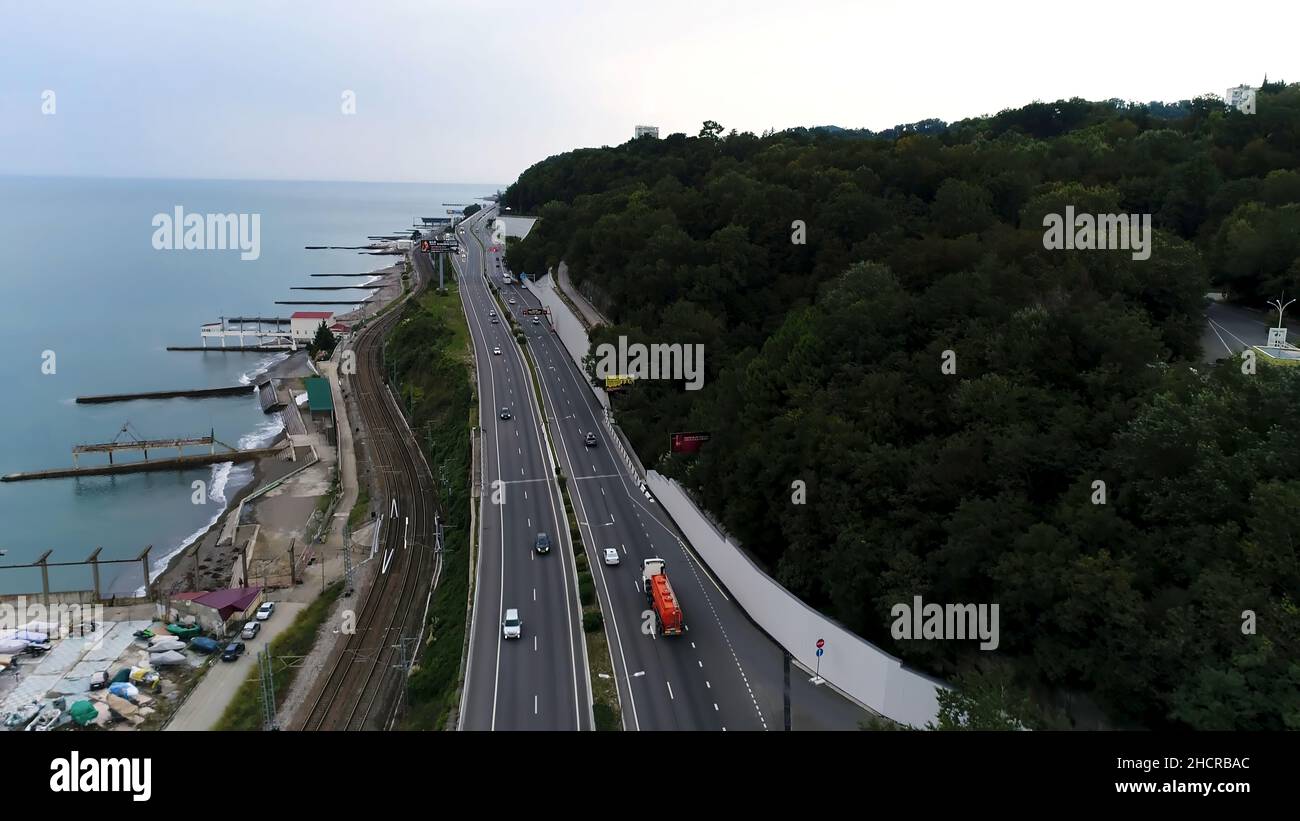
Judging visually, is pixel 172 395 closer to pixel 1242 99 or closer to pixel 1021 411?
pixel 1021 411

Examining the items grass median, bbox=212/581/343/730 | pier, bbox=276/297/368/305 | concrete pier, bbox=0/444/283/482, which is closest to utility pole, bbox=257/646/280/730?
grass median, bbox=212/581/343/730

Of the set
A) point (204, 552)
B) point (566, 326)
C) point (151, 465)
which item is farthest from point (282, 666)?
point (566, 326)

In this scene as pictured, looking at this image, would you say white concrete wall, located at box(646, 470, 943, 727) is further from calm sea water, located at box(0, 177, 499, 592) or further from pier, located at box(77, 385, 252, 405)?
pier, located at box(77, 385, 252, 405)

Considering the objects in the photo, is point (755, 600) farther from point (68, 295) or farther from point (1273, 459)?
point (68, 295)

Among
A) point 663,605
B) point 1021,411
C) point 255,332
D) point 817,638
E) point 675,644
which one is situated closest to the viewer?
point 1021,411

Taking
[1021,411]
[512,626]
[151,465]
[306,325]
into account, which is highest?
[306,325]

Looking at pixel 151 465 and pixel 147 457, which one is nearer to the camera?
pixel 151 465

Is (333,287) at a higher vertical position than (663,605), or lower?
higher

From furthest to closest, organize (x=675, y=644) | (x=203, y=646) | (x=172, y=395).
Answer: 1. (x=172, y=395)
2. (x=203, y=646)
3. (x=675, y=644)
